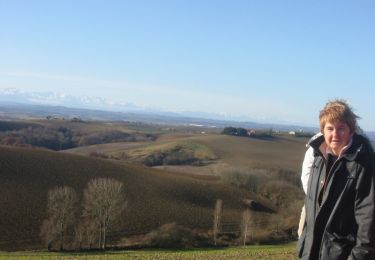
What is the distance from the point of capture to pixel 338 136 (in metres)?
5.30

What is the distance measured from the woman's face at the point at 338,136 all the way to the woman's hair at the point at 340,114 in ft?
0.14

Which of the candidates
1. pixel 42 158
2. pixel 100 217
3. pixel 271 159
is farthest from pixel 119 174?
pixel 271 159

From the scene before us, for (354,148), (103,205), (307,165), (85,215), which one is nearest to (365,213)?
(354,148)

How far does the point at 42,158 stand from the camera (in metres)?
66.6

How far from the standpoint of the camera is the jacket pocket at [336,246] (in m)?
4.98

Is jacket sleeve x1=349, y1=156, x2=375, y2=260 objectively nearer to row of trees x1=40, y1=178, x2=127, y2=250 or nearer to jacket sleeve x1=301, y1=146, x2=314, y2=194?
jacket sleeve x1=301, y1=146, x2=314, y2=194

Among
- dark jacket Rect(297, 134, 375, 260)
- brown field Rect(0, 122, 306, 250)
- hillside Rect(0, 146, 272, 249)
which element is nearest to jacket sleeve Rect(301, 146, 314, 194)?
dark jacket Rect(297, 134, 375, 260)

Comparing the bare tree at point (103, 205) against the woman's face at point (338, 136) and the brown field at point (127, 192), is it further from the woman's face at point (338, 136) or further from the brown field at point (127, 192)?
the woman's face at point (338, 136)

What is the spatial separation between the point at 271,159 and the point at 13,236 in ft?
194

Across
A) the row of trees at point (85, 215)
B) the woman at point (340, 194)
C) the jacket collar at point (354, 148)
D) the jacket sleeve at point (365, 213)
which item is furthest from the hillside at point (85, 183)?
the jacket sleeve at point (365, 213)

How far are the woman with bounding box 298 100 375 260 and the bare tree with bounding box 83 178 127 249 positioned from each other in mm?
42118

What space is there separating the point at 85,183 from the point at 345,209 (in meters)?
57.8

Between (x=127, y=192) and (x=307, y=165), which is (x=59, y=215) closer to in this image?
(x=127, y=192)

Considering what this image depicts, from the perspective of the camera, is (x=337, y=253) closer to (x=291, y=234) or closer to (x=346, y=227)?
(x=346, y=227)
